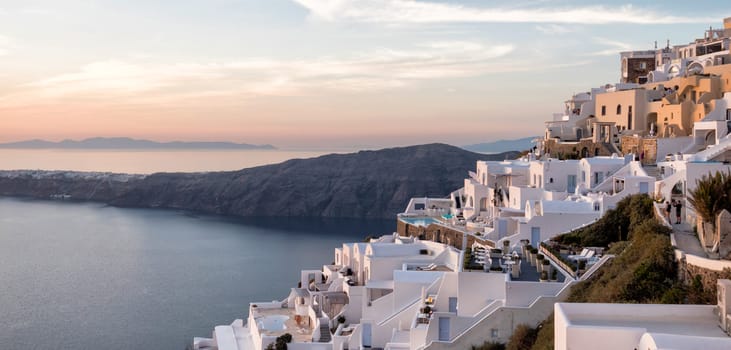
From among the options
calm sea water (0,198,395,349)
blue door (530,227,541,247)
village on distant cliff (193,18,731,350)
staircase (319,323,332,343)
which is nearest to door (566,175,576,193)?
village on distant cliff (193,18,731,350)

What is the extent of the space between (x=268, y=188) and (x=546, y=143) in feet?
186

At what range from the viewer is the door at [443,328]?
11933mm

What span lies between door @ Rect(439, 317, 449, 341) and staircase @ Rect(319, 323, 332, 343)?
628 cm

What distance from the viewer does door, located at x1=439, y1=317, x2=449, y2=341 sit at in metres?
11.9

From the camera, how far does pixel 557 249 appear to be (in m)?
14.3

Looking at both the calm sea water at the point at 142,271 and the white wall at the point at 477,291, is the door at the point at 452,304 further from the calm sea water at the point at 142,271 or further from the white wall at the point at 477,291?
the calm sea water at the point at 142,271

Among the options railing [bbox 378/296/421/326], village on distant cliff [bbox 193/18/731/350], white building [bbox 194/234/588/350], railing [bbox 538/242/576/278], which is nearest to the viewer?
village on distant cliff [bbox 193/18/731/350]

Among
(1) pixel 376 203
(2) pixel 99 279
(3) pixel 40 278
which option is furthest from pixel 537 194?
(1) pixel 376 203

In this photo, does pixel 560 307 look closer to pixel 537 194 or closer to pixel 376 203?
pixel 537 194

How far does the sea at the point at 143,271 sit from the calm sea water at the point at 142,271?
5 cm

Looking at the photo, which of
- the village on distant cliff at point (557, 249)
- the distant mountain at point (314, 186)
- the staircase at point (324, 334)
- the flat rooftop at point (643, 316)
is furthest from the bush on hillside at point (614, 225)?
the distant mountain at point (314, 186)

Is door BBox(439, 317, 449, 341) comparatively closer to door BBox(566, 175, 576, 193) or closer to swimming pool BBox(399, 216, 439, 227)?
door BBox(566, 175, 576, 193)

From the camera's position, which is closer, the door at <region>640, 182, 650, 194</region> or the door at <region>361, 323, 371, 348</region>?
the door at <region>361, 323, 371, 348</region>

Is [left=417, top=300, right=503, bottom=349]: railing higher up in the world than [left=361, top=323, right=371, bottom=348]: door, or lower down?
higher up
